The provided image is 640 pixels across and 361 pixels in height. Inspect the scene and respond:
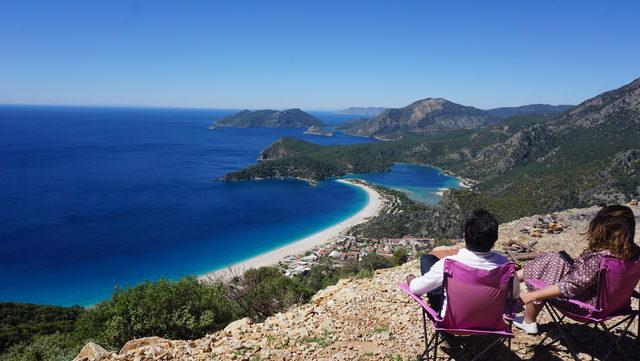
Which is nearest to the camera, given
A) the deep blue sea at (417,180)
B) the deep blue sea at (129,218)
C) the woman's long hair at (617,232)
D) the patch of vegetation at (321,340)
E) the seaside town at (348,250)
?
the woman's long hair at (617,232)

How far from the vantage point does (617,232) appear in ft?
13.1

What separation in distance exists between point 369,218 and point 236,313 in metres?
74.4

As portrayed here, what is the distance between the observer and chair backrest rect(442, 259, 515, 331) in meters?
3.74

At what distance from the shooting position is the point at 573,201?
57.6m

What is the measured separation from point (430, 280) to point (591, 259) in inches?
69.4

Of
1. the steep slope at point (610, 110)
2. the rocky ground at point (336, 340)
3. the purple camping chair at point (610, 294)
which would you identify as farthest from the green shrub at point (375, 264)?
the steep slope at point (610, 110)

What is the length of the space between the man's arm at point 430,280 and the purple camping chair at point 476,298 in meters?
0.11

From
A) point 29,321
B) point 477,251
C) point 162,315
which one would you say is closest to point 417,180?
point 29,321

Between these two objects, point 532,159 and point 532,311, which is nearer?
point 532,311

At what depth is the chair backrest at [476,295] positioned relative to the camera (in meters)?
3.74

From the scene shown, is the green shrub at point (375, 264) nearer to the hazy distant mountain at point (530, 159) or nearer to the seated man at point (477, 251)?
the seated man at point (477, 251)

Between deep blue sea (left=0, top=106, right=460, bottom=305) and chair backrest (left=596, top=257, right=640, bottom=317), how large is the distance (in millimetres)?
52715

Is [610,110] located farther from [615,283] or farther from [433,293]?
[433,293]

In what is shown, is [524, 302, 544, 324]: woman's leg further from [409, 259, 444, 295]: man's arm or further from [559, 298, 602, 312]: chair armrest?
[409, 259, 444, 295]: man's arm
